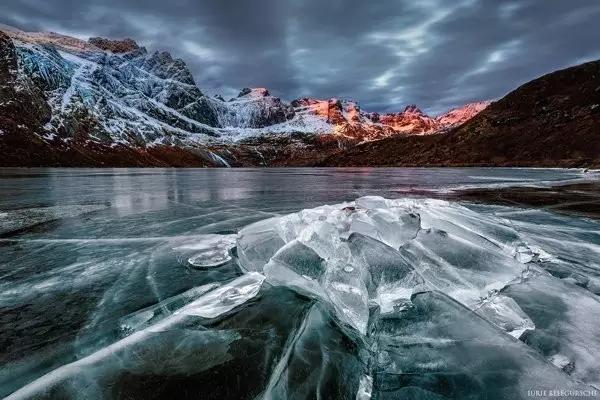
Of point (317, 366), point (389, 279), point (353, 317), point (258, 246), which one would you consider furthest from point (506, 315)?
point (258, 246)

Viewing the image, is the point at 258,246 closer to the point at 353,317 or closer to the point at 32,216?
the point at 353,317

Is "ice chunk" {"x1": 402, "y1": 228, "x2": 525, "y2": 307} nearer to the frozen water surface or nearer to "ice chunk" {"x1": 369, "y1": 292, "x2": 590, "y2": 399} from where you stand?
the frozen water surface

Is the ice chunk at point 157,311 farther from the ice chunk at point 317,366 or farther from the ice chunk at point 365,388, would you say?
the ice chunk at point 365,388

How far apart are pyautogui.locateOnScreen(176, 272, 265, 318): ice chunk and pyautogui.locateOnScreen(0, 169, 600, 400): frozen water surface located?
3cm

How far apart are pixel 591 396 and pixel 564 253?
230 inches

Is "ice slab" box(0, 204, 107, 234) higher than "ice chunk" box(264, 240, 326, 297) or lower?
lower

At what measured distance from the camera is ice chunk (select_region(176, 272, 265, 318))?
158 inches

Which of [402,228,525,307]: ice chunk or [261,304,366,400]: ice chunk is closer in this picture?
[261,304,366,400]: ice chunk

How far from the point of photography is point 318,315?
13.1 ft

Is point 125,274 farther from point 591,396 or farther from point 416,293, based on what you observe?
point 591,396

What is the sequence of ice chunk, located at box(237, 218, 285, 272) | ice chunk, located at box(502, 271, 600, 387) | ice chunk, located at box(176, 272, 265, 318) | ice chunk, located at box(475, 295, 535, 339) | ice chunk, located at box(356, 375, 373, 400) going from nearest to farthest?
1. ice chunk, located at box(356, 375, 373, 400)
2. ice chunk, located at box(502, 271, 600, 387)
3. ice chunk, located at box(475, 295, 535, 339)
4. ice chunk, located at box(176, 272, 265, 318)
5. ice chunk, located at box(237, 218, 285, 272)

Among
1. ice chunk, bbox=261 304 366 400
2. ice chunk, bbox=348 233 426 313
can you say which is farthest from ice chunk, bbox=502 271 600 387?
ice chunk, bbox=261 304 366 400

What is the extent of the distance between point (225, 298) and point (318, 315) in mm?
1259

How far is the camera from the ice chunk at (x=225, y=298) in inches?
158
